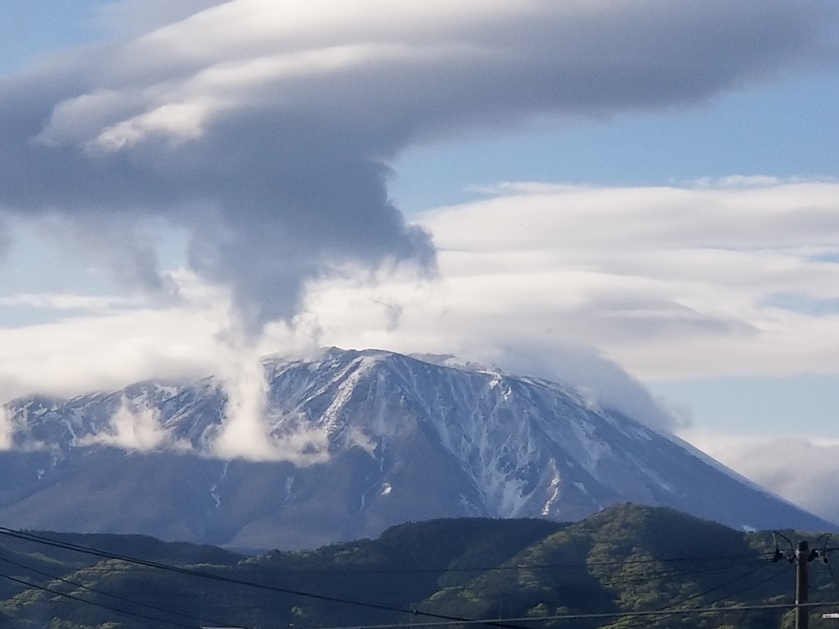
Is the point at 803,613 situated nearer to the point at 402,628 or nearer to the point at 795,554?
the point at 795,554

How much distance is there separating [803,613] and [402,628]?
3249 cm

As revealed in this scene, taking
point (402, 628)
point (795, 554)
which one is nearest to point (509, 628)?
point (402, 628)

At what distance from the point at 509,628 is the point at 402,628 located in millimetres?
45188

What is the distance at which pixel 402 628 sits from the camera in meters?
108

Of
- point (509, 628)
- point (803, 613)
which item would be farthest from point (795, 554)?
point (509, 628)

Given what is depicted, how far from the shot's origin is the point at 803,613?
8312 cm

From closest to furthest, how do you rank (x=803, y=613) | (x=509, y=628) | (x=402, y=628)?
(x=803, y=613), (x=402, y=628), (x=509, y=628)

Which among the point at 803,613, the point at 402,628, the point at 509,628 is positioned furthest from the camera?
the point at 509,628

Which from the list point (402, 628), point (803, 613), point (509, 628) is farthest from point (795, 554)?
point (509, 628)

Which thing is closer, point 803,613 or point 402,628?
point 803,613

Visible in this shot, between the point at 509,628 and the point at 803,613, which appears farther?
the point at 509,628

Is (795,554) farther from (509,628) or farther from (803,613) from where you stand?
(509,628)

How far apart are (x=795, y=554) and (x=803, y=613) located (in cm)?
536

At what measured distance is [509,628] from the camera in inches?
5955
